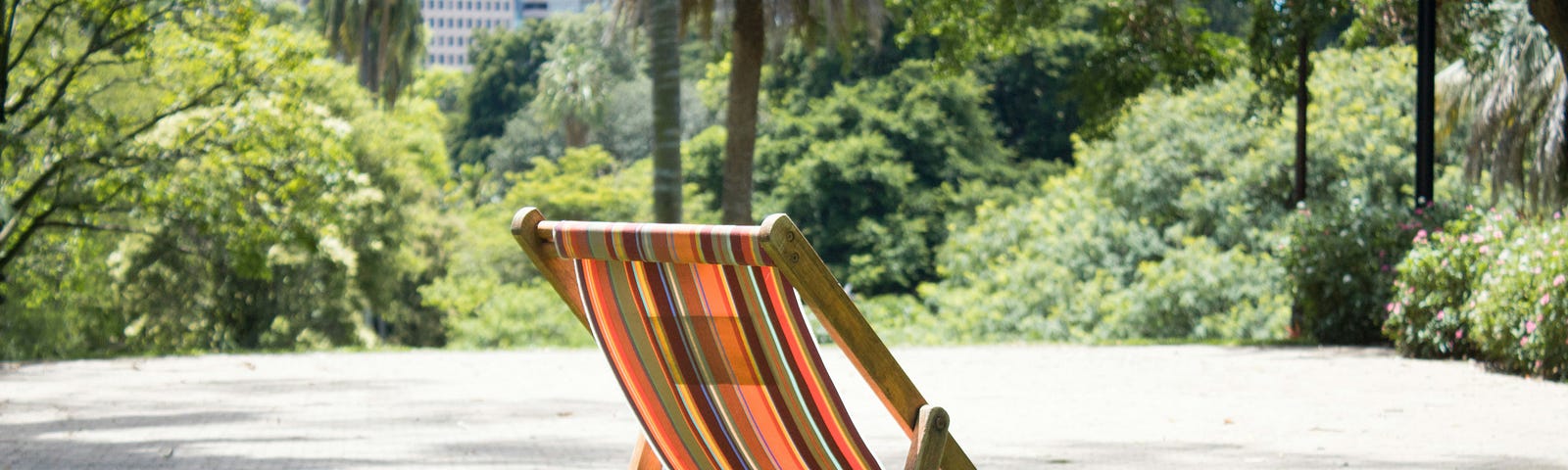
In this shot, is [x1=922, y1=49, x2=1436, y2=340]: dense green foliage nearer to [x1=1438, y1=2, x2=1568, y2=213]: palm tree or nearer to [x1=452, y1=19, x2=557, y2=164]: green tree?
[x1=1438, y1=2, x2=1568, y2=213]: palm tree

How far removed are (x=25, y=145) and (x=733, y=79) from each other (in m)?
7.09

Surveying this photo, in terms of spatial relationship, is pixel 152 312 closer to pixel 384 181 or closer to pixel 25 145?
pixel 384 181

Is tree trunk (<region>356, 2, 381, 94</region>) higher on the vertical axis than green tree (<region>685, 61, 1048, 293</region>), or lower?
higher

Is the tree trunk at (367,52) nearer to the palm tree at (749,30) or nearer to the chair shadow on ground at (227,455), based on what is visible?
the palm tree at (749,30)

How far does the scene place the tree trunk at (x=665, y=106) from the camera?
43.5 feet

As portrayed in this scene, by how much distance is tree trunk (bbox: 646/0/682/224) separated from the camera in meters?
13.3

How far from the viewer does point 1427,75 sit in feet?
44.1

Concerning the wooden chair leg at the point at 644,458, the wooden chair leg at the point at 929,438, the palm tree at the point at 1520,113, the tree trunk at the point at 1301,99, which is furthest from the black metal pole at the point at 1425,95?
the wooden chair leg at the point at 929,438

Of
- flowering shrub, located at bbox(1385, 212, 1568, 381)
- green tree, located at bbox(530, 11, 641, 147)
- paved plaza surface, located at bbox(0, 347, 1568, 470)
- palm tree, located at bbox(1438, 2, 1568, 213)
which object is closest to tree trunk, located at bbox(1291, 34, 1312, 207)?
palm tree, located at bbox(1438, 2, 1568, 213)

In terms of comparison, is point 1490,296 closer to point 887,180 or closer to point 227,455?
point 227,455

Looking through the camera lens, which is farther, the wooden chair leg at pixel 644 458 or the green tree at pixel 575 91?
the green tree at pixel 575 91

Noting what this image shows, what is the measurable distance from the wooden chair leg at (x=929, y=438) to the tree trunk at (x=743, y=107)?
14968mm

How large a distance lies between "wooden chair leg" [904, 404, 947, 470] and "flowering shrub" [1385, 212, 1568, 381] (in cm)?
766

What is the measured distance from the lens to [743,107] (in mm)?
18469
